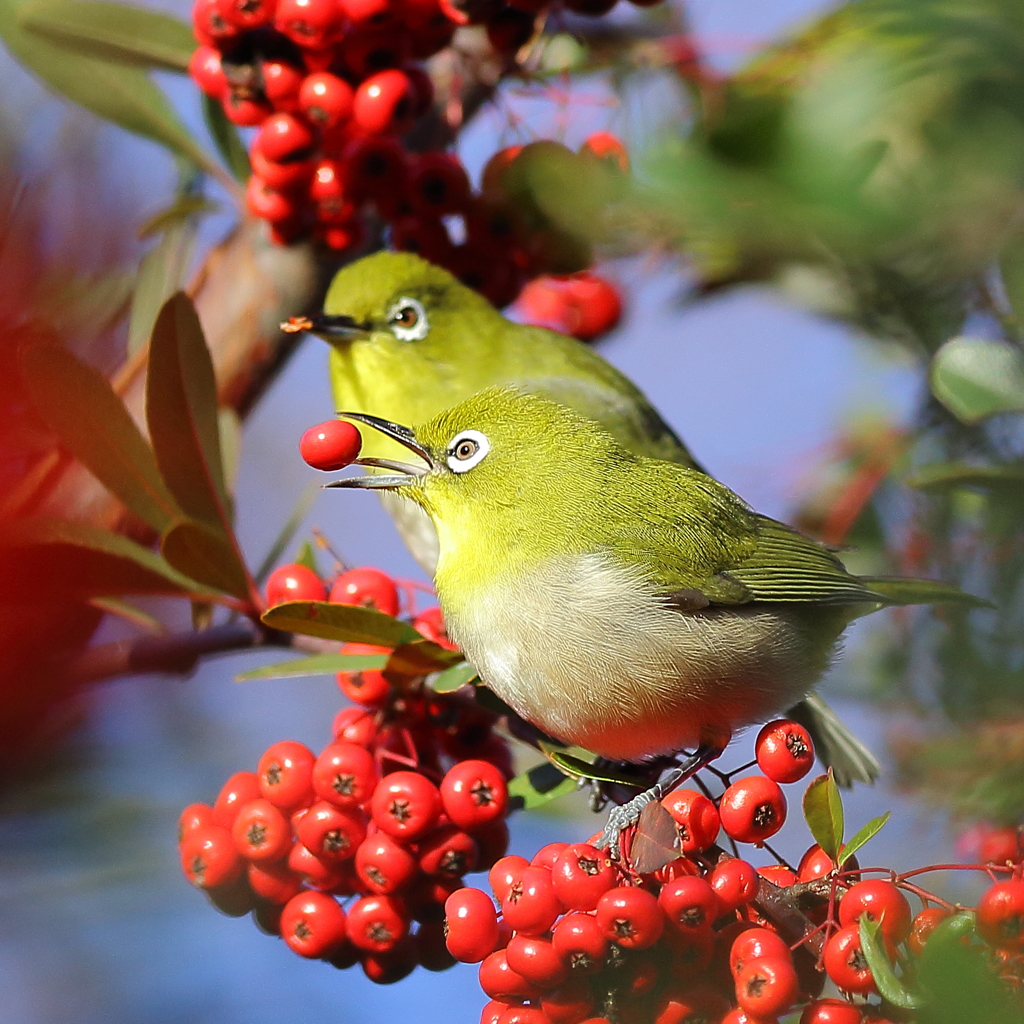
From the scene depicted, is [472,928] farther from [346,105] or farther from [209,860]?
[346,105]

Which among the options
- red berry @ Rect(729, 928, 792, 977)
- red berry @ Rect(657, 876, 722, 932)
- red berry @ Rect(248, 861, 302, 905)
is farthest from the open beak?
red berry @ Rect(729, 928, 792, 977)

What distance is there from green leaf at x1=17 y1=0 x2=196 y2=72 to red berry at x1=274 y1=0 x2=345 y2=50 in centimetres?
51

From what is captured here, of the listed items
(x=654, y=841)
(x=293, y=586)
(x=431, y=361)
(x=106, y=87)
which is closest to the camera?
(x=654, y=841)

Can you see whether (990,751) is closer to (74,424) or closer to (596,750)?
(596,750)

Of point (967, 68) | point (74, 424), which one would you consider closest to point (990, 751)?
point (967, 68)

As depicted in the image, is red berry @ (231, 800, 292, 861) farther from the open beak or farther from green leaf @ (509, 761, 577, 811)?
the open beak

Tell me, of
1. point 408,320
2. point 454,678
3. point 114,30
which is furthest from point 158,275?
point 454,678

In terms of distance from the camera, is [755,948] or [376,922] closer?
[755,948]

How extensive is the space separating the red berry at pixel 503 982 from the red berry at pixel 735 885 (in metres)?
0.35

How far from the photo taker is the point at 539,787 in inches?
100

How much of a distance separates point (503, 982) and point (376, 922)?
1.81ft

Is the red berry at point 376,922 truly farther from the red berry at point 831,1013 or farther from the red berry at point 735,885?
the red berry at point 831,1013

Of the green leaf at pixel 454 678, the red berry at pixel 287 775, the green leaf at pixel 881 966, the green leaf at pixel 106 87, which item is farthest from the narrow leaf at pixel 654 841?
the green leaf at pixel 106 87

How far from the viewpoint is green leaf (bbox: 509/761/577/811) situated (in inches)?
98.0
